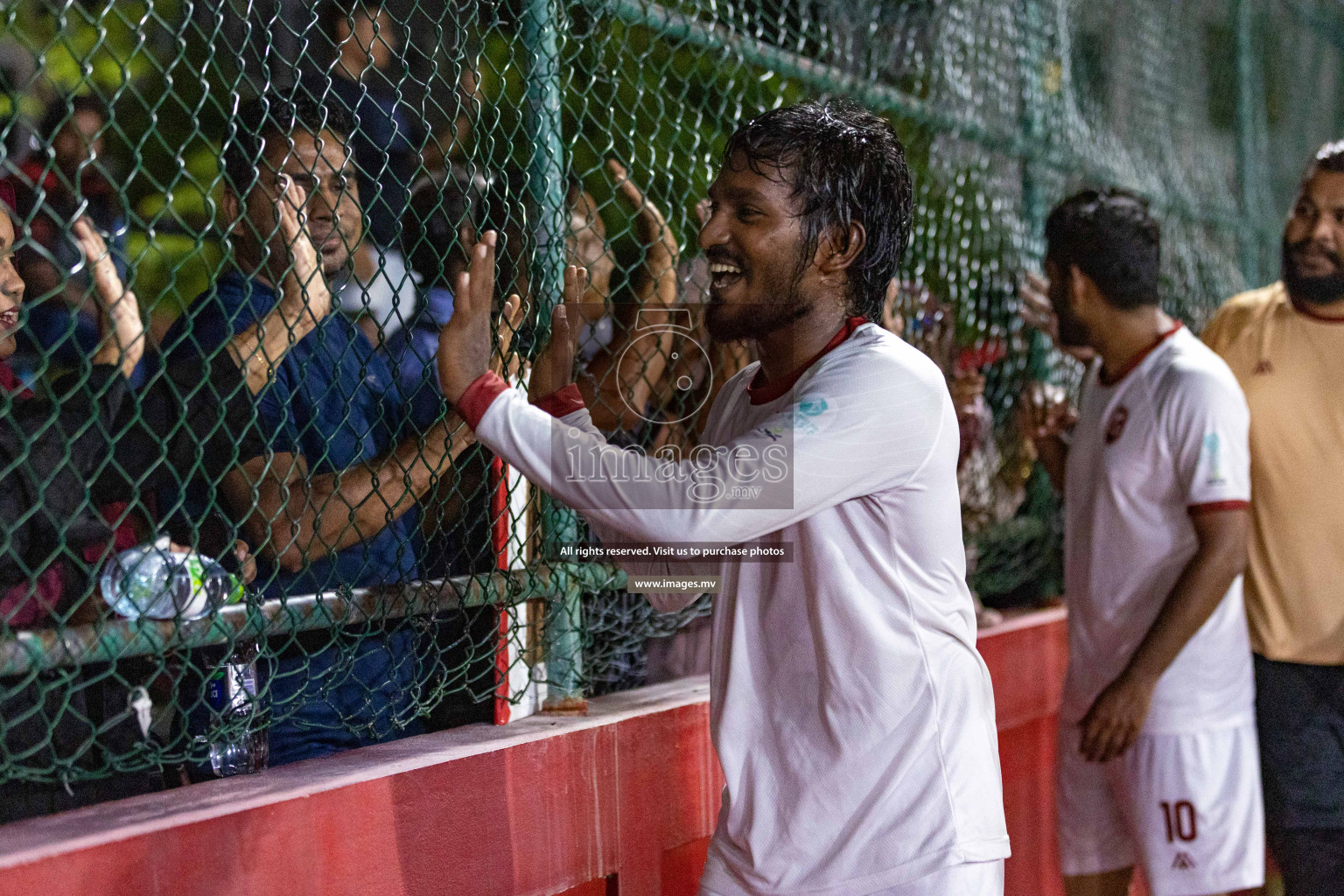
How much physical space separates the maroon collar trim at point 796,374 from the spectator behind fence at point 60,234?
104 centimetres

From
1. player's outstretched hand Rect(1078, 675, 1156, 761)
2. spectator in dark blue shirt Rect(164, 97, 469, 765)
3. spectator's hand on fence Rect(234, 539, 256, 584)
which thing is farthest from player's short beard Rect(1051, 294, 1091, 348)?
spectator's hand on fence Rect(234, 539, 256, 584)

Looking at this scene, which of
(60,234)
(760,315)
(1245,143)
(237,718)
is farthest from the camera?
(1245,143)

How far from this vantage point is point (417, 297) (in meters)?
2.34

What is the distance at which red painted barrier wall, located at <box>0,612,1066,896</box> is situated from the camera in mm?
1778

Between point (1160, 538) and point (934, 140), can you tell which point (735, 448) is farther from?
point (934, 140)

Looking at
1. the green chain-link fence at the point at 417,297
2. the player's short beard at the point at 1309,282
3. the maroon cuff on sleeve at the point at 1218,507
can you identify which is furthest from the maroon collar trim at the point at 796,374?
the player's short beard at the point at 1309,282

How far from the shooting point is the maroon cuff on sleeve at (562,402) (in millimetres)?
1952

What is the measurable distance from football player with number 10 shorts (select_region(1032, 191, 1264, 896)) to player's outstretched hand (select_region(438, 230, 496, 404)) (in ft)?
6.72

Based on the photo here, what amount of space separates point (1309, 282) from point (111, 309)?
327cm

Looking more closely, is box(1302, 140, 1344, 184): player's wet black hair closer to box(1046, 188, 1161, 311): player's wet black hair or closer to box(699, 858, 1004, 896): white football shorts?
box(1046, 188, 1161, 311): player's wet black hair

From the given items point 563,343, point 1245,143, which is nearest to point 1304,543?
point 563,343

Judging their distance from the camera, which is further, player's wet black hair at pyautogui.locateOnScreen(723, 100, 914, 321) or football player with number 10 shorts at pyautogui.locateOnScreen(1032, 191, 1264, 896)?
football player with number 10 shorts at pyautogui.locateOnScreen(1032, 191, 1264, 896)

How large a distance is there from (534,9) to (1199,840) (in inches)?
102

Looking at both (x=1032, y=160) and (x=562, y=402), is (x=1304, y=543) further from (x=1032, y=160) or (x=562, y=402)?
(x=562, y=402)
